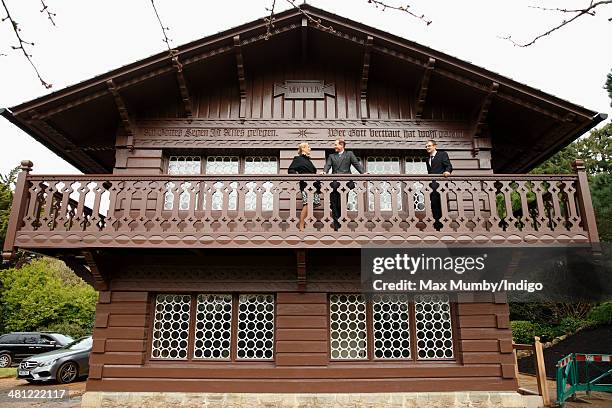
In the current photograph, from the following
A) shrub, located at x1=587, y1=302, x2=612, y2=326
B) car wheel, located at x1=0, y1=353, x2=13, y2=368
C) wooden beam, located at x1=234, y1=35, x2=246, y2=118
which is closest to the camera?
wooden beam, located at x1=234, y1=35, x2=246, y2=118

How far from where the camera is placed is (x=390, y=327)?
9250mm

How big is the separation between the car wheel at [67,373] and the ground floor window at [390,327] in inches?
393

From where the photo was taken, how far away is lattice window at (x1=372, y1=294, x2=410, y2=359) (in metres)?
9.09

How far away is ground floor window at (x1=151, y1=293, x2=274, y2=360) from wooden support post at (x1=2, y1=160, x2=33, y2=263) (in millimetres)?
2812

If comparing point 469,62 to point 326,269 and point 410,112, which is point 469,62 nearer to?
point 410,112

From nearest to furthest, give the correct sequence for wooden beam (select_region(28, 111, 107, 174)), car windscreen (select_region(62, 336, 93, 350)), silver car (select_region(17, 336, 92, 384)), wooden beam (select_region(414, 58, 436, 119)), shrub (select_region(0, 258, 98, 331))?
wooden beam (select_region(28, 111, 107, 174)) < wooden beam (select_region(414, 58, 436, 119)) < silver car (select_region(17, 336, 92, 384)) < car windscreen (select_region(62, 336, 93, 350)) < shrub (select_region(0, 258, 98, 331))

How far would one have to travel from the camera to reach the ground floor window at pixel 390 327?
9078 mm

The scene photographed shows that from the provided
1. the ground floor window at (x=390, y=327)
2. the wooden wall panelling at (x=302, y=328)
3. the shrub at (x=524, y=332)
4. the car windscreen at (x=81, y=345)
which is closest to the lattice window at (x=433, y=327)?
the ground floor window at (x=390, y=327)

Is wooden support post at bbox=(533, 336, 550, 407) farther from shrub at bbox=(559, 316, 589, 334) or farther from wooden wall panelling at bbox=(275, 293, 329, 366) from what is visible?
shrub at bbox=(559, 316, 589, 334)

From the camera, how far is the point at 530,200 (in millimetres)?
16750

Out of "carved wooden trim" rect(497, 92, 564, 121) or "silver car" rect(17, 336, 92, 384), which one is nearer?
"carved wooden trim" rect(497, 92, 564, 121)

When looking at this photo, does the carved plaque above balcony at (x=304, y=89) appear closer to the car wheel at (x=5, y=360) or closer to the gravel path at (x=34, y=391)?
the gravel path at (x=34, y=391)

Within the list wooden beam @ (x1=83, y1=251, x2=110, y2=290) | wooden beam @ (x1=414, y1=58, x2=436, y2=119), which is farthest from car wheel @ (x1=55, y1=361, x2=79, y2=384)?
wooden beam @ (x1=414, y1=58, x2=436, y2=119)

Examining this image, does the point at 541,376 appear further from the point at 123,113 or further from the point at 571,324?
the point at 571,324
